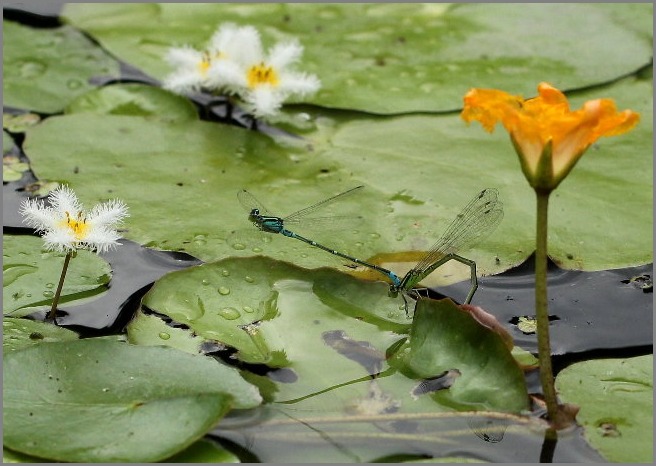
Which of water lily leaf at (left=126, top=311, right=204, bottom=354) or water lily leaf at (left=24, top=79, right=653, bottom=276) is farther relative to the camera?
water lily leaf at (left=24, top=79, right=653, bottom=276)

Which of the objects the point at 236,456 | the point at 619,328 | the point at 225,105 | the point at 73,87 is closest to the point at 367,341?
the point at 236,456

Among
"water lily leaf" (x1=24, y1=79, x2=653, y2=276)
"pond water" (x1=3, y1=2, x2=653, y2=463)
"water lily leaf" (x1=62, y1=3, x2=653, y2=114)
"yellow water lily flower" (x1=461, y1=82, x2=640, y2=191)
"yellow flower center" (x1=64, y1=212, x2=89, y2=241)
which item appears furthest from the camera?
"water lily leaf" (x1=62, y1=3, x2=653, y2=114)

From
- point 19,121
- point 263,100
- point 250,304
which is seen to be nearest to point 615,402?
point 250,304

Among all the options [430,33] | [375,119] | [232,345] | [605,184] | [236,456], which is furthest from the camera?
[430,33]

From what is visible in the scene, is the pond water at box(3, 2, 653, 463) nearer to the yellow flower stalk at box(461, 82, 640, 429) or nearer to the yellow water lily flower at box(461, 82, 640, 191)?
the yellow flower stalk at box(461, 82, 640, 429)

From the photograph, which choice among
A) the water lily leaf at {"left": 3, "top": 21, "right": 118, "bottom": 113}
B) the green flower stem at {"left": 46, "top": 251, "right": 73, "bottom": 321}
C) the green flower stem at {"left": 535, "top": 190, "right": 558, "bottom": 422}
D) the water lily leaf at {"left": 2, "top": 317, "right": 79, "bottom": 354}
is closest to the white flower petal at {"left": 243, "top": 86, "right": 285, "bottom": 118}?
the water lily leaf at {"left": 3, "top": 21, "right": 118, "bottom": 113}

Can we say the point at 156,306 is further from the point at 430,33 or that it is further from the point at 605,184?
the point at 430,33
